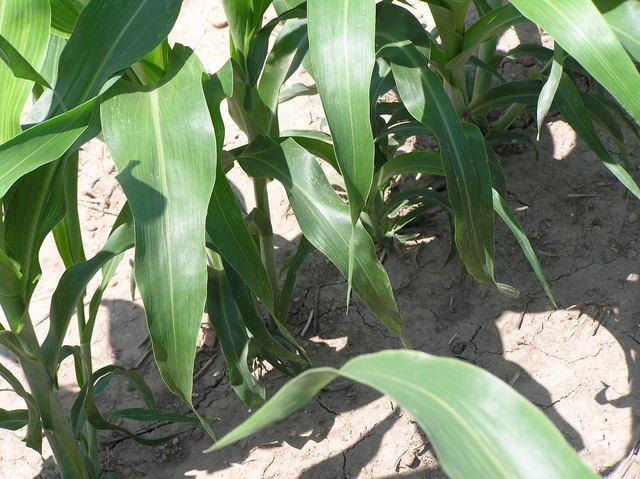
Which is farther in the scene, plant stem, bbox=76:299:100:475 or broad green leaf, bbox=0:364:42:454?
plant stem, bbox=76:299:100:475

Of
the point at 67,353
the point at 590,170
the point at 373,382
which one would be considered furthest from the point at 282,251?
the point at 373,382

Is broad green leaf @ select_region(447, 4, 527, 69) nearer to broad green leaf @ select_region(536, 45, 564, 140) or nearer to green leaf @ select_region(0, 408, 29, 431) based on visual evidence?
broad green leaf @ select_region(536, 45, 564, 140)

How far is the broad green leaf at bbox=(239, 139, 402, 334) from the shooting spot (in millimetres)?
1240

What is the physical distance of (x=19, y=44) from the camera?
114cm

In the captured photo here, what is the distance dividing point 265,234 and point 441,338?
17.5 inches

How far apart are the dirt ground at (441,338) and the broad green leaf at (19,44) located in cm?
75

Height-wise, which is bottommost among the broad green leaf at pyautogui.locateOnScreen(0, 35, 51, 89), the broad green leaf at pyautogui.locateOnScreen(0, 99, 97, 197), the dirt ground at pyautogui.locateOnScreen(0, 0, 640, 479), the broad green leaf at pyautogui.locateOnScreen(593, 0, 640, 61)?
the dirt ground at pyautogui.locateOnScreen(0, 0, 640, 479)

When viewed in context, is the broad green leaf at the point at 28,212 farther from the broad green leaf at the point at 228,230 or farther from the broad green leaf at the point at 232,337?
the broad green leaf at the point at 232,337

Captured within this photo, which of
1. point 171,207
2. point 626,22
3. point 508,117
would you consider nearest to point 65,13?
point 171,207

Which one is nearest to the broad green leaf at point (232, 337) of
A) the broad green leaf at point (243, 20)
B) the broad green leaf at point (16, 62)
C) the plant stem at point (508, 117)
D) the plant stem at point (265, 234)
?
the plant stem at point (265, 234)

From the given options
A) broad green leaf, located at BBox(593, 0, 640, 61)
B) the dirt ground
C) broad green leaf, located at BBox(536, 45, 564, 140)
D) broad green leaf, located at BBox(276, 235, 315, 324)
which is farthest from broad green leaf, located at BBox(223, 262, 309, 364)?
broad green leaf, located at BBox(593, 0, 640, 61)

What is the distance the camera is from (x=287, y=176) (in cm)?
131

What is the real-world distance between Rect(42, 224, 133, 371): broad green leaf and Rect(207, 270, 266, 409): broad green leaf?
244mm

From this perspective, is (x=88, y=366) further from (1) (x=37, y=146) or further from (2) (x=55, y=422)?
(1) (x=37, y=146)
